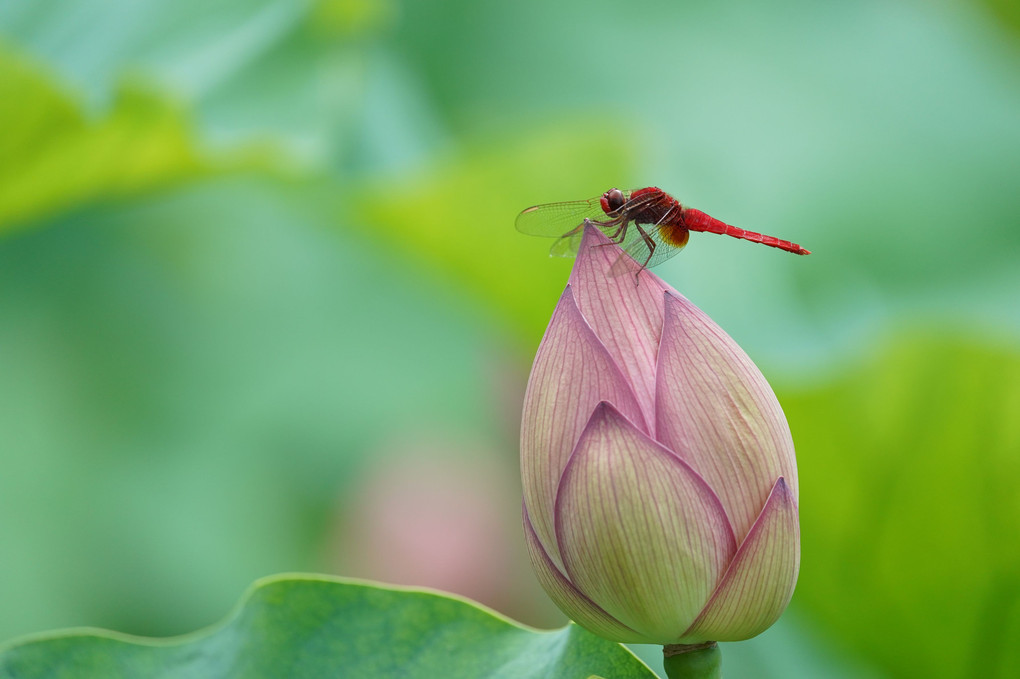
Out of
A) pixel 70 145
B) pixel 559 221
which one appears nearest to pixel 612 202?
pixel 559 221

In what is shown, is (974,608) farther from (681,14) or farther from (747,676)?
(681,14)

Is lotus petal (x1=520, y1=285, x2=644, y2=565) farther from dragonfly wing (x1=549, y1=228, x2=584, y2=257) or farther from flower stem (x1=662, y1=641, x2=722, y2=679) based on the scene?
dragonfly wing (x1=549, y1=228, x2=584, y2=257)

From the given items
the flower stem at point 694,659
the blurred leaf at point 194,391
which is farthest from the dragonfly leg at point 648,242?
the blurred leaf at point 194,391

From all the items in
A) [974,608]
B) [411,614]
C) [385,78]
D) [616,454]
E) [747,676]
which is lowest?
[747,676]

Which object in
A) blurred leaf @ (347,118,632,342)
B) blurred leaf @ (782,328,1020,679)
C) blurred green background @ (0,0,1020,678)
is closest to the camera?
blurred leaf @ (782,328,1020,679)

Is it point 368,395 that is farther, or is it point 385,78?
point 368,395

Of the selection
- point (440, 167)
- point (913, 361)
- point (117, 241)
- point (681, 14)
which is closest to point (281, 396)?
point (117, 241)

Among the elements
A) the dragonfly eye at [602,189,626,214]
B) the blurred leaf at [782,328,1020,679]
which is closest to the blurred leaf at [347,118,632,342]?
the blurred leaf at [782,328,1020,679]
